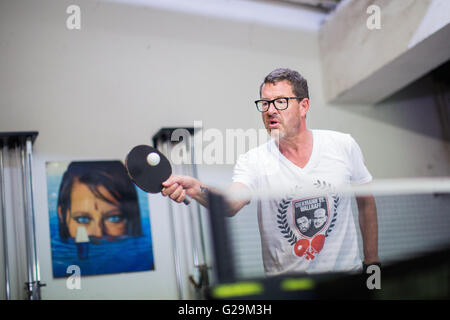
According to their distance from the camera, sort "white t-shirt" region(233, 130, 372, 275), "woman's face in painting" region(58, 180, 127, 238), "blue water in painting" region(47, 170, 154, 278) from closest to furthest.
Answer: "white t-shirt" region(233, 130, 372, 275) < "blue water in painting" region(47, 170, 154, 278) < "woman's face in painting" region(58, 180, 127, 238)

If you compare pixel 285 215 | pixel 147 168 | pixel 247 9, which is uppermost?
pixel 247 9

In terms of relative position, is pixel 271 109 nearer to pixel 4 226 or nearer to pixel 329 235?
pixel 329 235

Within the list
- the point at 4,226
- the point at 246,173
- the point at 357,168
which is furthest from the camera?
the point at 4,226

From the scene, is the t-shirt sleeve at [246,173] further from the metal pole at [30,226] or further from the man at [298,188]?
the metal pole at [30,226]

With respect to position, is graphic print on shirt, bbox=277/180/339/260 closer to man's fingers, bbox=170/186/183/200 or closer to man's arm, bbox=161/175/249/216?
man's arm, bbox=161/175/249/216

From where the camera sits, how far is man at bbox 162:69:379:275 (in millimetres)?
2189

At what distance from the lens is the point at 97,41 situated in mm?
2949

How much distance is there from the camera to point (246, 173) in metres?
2.30

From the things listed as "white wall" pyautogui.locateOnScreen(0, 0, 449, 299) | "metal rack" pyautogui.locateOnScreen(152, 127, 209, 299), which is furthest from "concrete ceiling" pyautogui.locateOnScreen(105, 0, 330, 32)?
"metal rack" pyautogui.locateOnScreen(152, 127, 209, 299)

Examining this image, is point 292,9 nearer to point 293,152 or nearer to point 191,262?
point 293,152

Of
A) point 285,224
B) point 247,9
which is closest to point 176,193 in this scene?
point 285,224

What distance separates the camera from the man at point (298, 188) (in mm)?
2189

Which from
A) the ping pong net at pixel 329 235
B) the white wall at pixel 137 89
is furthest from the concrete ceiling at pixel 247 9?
the ping pong net at pixel 329 235

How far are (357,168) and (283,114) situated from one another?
465mm
